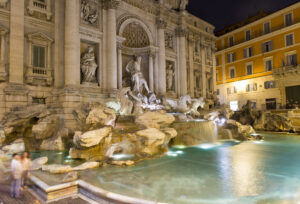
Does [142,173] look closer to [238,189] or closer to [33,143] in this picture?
[238,189]

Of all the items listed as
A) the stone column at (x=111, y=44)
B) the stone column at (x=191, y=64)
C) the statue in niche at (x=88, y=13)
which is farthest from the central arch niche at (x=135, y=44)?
the stone column at (x=191, y=64)

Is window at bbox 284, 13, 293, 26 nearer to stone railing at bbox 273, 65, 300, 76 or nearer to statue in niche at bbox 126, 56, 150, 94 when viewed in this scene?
stone railing at bbox 273, 65, 300, 76

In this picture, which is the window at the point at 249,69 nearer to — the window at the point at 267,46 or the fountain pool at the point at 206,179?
the window at the point at 267,46

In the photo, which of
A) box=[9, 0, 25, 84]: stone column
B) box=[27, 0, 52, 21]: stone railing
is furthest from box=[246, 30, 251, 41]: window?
box=[9, 0, 25, 84]: stone column

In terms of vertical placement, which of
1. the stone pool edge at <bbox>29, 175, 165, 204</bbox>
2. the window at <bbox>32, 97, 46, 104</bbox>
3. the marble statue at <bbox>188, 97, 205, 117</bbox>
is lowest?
the stone pool edge at <bbox>29, 175, 165, 204</bbox>

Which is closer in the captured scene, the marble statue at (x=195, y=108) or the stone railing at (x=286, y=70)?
the marble statue at (x=195, y=108)

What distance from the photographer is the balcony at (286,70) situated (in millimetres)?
19641

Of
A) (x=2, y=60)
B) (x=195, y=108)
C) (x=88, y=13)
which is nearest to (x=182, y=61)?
(x=195, y=108)

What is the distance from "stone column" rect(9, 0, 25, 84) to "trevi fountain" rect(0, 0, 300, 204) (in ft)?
0.13

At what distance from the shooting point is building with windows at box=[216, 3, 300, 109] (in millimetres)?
20484

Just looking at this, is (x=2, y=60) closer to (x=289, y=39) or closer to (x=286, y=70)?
(x=286, y=70)

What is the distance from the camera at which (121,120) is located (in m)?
8.81

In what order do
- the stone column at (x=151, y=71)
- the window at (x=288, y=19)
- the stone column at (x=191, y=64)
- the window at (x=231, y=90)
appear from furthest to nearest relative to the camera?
the window at (x=231, y=90) → the window at (x=288, y=19) → the stone column at (x=191, y=64) → the stone column at (x=151, y=71)

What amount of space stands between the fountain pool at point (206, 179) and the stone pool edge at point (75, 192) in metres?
0.34
